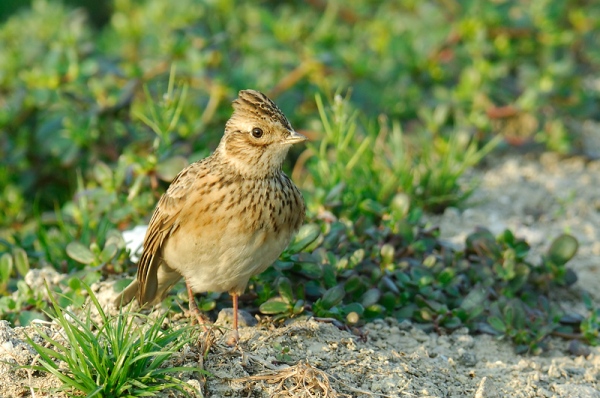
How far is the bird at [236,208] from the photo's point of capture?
4.02 m

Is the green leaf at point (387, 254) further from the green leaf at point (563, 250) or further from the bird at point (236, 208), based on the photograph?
the green leaf at point (563, 250)

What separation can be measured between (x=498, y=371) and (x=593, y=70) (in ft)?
15.5

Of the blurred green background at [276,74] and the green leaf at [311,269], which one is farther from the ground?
the blurred green background at [276,74]

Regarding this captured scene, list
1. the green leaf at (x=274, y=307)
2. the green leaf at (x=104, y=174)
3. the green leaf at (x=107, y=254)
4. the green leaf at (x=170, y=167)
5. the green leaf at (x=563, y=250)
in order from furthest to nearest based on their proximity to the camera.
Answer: the green leaf at (x=104, y=174), the green leaf at (x=170, y=167), the green leaf at (x=563, y=250), the green leaf at (x=107, y=254), the green leaf at (x=274, y=307)

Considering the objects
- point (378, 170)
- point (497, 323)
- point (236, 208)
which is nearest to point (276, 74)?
point (378, 170)

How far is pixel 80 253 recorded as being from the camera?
473 cm

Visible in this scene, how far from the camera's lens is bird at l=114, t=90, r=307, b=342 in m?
4.02

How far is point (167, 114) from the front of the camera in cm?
548

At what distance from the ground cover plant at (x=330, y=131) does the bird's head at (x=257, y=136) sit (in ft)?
2.15

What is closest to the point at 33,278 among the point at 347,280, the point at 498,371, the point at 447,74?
the point at 347,280

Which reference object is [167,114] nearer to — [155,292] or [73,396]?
[155,292]

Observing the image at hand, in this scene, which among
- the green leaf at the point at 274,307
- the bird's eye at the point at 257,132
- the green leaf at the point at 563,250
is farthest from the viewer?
the green leaf at the point at 563,250

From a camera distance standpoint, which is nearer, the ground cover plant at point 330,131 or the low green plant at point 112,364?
the low green plant at point 112,364

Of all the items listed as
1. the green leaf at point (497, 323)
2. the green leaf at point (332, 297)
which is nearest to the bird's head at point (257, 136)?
the green leaf at point (332, 297)
